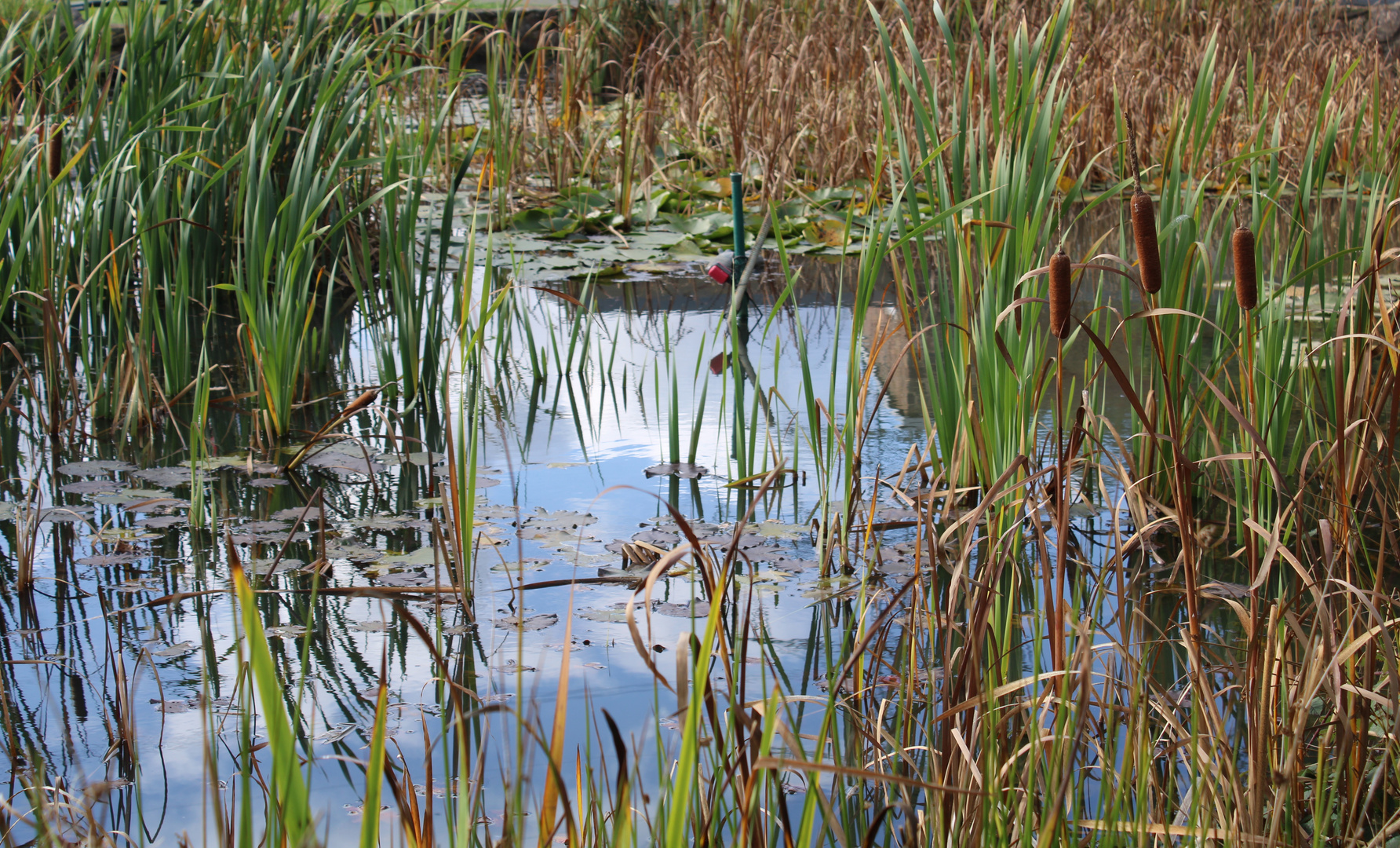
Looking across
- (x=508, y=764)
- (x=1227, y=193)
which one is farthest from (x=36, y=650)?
(x=1227, y=193)

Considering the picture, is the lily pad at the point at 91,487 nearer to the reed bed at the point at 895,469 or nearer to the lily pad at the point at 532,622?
the reed bed at the point at 895,469

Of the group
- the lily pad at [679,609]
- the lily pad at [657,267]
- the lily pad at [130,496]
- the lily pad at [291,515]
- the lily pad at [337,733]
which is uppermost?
the lily pad at [657,267]

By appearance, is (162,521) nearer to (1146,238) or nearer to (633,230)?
(1146,238)

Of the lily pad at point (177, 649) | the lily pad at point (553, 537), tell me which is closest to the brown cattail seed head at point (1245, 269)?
the lily pad at point (553, 537)

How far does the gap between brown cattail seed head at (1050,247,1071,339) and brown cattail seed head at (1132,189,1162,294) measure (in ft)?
0.20

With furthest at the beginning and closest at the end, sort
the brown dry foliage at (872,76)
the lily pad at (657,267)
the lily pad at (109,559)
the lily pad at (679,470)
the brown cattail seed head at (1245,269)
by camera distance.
Result: the brown dry foliage at (872,76), the lily pad at (657,267), the lily pad at (679,470), the lily pad at (109,559), the brown cattail seed head at (1245,269)

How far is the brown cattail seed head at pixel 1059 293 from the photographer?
87cm

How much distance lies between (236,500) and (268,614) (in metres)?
0.51

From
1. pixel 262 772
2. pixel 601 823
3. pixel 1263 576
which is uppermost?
pixel 1263 576

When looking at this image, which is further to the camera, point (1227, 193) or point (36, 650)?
point (1227, 193)

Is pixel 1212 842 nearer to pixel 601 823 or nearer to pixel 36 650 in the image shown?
pixel 601 823

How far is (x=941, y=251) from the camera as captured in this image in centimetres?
238

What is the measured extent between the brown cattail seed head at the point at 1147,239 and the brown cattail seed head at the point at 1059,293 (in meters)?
0.06

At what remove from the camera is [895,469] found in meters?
2.39
